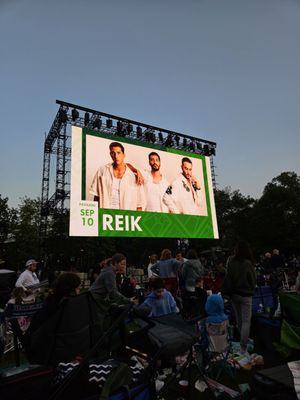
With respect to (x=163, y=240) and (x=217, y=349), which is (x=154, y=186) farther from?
(x=163, y=240)

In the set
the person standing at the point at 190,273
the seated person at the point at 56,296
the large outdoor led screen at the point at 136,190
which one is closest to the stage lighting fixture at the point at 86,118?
the large outdoor led screen at the point at 136,190

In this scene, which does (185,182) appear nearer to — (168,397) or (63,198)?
(63,198)

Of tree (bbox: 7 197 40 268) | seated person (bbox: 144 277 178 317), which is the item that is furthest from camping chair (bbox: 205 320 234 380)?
tree (bbox: 7 197 40 268)

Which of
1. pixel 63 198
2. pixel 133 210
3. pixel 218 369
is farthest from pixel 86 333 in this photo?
pixel 63 198

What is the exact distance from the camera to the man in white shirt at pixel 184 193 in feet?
40.2

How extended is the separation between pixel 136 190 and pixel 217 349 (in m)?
8.36

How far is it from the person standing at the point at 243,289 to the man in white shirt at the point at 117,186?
687 centimetres

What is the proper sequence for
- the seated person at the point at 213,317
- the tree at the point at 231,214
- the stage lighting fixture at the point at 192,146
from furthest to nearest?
the tree at the point at 231,214, the stage lighting fixture at the point at 192,146, the seated person at the point at 213,317

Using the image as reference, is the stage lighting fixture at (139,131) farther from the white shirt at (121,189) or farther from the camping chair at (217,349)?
the camping chair at (217,349)

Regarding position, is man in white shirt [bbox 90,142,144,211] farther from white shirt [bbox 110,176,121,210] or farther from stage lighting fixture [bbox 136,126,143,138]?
stage lighting fixture [bbox 136,126,143,138]

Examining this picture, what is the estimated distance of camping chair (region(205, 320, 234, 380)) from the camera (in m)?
3.03

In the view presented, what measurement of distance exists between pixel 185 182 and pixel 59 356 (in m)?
11.6

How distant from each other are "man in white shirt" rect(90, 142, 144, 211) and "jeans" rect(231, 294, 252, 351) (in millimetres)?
6969

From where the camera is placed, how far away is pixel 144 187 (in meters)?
11.5
